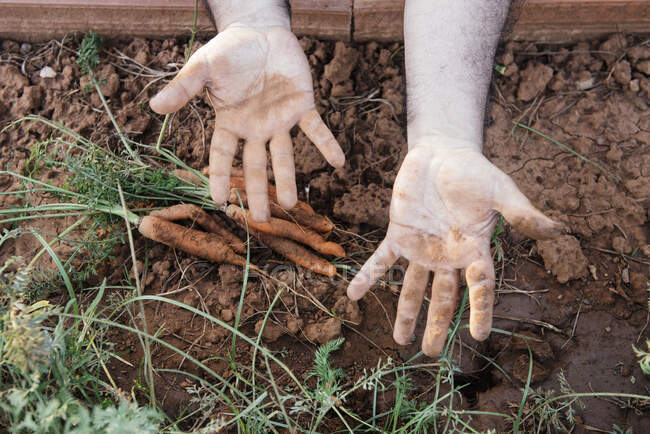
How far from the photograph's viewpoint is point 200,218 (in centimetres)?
202

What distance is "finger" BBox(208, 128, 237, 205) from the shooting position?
5.78 ft

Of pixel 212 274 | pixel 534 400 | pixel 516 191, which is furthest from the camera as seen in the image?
pixel 212 274

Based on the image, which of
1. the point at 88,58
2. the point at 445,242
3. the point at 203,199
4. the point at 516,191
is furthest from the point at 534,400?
Result: the point at 88,58

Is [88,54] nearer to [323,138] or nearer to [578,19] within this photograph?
[323,138]

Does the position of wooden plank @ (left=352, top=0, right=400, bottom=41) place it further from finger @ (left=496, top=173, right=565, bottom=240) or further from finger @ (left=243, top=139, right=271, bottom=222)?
finger @ (left=496, top=173, right=565, bottom=240)

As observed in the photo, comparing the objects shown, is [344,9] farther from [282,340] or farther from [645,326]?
[645,326]

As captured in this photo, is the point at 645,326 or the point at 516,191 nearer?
the point at 516,191

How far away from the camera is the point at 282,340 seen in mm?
1908

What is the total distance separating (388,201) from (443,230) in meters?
0.50

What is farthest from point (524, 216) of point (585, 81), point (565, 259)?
point (585, 81)

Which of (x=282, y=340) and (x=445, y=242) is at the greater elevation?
(x=445, y=242)

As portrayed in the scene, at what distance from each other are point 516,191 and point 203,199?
121 centimetres

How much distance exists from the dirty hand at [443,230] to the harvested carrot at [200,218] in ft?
1.94

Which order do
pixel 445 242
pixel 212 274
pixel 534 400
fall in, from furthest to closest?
pixel 212 274, pixel 534 400, pixel 445 242
